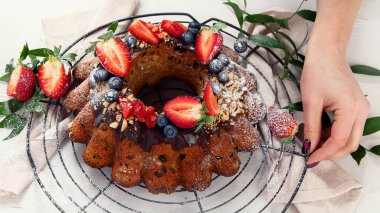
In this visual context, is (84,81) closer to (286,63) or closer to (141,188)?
(141,188)

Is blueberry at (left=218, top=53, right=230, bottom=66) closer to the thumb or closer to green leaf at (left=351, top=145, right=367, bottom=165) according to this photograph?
the thumb

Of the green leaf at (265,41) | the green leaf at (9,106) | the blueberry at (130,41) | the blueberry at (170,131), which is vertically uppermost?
the blueberry at (130,41)

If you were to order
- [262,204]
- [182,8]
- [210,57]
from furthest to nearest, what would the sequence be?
[182,8] → [262,204] → [210,57]

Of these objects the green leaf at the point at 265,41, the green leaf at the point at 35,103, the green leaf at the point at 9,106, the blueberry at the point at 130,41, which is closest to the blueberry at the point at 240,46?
the green leaf at the point at 265,41

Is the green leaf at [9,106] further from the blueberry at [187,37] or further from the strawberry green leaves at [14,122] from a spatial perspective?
the blueberry at [187,37]

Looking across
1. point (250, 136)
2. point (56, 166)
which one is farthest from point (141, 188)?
point (250, 136)

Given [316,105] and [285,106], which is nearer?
[316,105]

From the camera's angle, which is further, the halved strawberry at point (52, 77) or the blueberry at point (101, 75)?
the halved strawberry at point (52, 77)

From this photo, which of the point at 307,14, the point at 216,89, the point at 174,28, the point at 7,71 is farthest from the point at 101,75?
the point at 307,14
